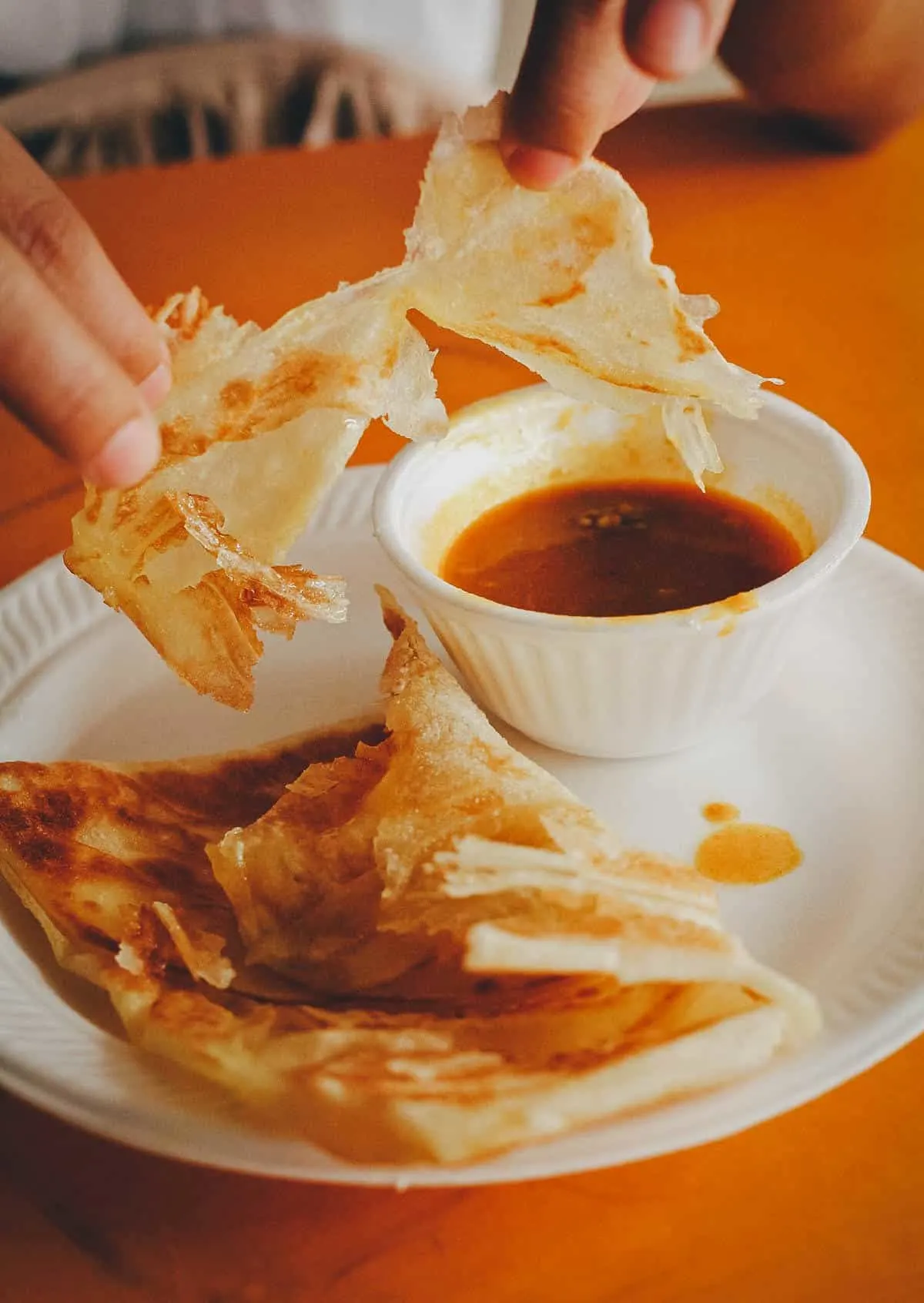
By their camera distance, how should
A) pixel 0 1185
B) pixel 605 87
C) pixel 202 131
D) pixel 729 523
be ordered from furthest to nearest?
pixel 202 131
pixel 729 523
pixel 605 87
pixel 0 1185

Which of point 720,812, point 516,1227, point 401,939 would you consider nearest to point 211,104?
point 720,812

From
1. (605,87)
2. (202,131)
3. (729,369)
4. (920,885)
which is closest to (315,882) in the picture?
(920,885)

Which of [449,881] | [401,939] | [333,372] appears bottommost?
[401,939]

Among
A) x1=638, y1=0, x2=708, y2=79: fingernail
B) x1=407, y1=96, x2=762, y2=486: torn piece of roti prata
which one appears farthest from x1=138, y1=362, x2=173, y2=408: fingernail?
x1=638, y1=0, x2=708, y2=79: fingernail

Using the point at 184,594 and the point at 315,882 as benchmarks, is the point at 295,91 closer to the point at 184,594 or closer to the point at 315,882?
the point at 184,594

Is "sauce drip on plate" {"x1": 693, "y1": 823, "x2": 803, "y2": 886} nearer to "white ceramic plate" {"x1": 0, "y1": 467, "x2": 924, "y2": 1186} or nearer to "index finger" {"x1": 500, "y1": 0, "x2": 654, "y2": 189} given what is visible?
"white ceramic plate" {"x1": 0, "y1": 467, "x2": 924, "y2": 1186}

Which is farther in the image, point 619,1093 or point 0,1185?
point 0,1185

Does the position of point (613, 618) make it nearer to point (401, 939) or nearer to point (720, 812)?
point (720, 812)
